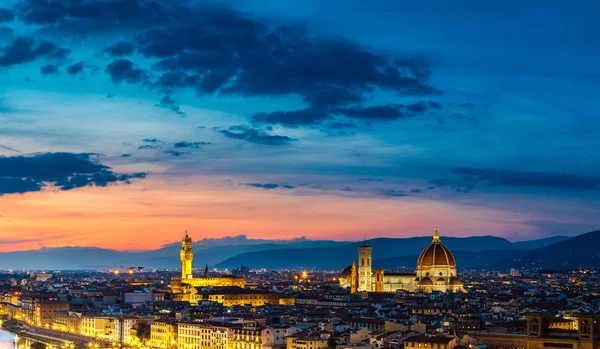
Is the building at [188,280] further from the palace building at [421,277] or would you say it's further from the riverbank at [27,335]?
the riverbank at [27,335]

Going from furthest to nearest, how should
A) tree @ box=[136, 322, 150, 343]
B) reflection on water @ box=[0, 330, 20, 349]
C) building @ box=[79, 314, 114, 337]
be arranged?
building @ box=[79, 314, 114, 337] < tree @ box=[136, 322, 150, 343] < reflection on water @ box=[0, 330, 20, 349]

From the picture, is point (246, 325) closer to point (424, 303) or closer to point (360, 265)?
point (424, 303)

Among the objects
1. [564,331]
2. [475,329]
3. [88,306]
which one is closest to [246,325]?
[475,329]

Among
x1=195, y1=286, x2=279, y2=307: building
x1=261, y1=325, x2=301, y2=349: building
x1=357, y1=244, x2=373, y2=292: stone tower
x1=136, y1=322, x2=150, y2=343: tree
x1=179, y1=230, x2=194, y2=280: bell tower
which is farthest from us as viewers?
x1=179, y1=230, x2=194, y2=280: bell tower

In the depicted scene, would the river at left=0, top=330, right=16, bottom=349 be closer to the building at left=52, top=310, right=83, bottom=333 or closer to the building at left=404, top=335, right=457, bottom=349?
the building at left=52, top=310, right=83, bottom=333

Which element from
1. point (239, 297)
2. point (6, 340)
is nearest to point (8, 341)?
point (6, 340)

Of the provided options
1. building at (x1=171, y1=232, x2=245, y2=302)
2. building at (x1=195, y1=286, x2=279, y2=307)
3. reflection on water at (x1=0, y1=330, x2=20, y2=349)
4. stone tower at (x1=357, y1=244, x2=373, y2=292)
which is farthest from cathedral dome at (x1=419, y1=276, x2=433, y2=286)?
reflection on water at (x1=0, y1=330, x2=20, y2=349)

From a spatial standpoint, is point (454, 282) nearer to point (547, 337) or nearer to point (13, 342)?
point (13, 342)

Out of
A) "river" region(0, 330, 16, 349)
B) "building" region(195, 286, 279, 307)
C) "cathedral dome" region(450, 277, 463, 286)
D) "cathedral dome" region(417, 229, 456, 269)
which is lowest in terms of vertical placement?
"river" region(0, 330, 16, 349)

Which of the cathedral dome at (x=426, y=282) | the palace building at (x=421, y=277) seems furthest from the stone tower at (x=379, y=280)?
Answer: the cathedral dome at (x=426, y=282)
